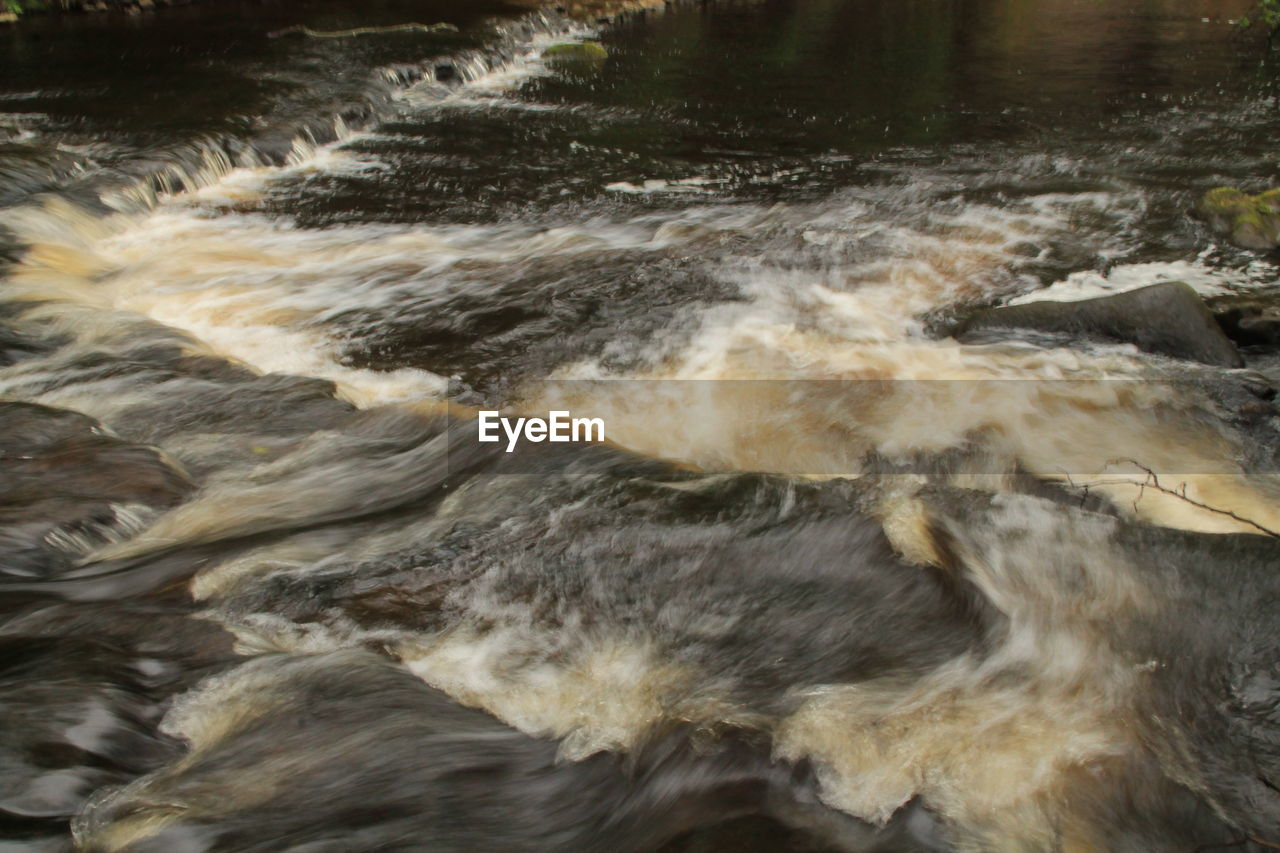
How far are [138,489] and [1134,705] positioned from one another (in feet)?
13.4

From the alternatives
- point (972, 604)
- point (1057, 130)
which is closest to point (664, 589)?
point (972, 604)

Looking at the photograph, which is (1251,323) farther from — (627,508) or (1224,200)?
(627,508)

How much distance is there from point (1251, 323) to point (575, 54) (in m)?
12.9

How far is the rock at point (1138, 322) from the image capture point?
566 centimetres

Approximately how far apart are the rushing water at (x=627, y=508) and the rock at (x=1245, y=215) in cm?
40

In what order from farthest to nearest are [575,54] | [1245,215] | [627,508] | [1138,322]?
1. [575,54]
2. [1245,215]
3. [1138,322]
4. [627,508]

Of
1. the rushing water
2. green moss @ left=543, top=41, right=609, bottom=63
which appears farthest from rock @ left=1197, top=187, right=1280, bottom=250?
green moss @ left=543, top=41, right=609, bottom=63

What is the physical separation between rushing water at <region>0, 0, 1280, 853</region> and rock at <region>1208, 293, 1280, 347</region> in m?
0.31

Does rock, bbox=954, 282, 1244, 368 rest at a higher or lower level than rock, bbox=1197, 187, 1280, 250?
lower

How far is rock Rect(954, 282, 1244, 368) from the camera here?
5.66m

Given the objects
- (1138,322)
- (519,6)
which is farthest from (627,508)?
(519,6)

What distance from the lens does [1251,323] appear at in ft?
19.5

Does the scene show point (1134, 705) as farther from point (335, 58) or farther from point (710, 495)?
point (335, 58)

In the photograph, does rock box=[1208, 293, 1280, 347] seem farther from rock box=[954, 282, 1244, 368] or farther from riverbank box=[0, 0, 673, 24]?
riverbank box=[0, 0, 673, 24]
